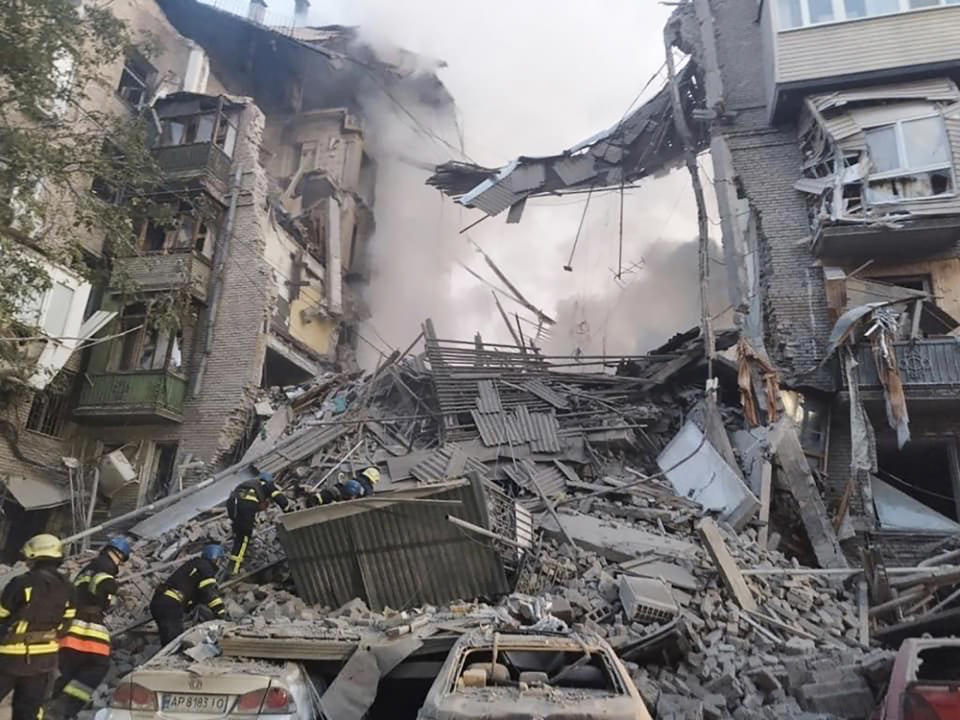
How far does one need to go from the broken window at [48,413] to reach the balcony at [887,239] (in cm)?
1880

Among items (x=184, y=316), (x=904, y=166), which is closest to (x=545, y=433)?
(x=904, y=166)

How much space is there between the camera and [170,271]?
59.1ft

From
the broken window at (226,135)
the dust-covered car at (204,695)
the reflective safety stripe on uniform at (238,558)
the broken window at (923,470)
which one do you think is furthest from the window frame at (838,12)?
the dust-covered car at (204,695)

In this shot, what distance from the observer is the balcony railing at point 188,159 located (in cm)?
1898

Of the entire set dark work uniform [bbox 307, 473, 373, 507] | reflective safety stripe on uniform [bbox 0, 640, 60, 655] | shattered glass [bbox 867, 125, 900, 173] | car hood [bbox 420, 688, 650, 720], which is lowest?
reflective safety stripe on uniform [bbox 0, 640, 60, 655]

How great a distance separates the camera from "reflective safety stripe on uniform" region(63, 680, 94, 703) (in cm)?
562

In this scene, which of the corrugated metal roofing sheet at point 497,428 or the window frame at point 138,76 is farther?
the window frame at point 138,76

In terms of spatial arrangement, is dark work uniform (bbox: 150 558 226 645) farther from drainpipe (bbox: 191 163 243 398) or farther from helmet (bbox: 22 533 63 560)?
drainpipe (bbox: 191 163 243 398)

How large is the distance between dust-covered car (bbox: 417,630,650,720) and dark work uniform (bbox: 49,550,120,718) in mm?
3516

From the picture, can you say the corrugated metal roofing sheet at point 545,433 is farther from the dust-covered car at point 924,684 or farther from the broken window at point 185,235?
the broken window at point 185,235

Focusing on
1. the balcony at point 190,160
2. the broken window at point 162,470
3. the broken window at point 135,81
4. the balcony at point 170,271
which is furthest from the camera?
the broken window at point 135,81

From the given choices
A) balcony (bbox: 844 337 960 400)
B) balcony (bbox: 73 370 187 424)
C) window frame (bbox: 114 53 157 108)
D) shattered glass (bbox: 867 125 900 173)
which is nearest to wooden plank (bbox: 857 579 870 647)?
balcony (bbox: 844 337 960 400)

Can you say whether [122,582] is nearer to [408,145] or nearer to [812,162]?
[812,162]

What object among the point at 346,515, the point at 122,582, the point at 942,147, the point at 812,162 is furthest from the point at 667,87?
the point at 122,582
